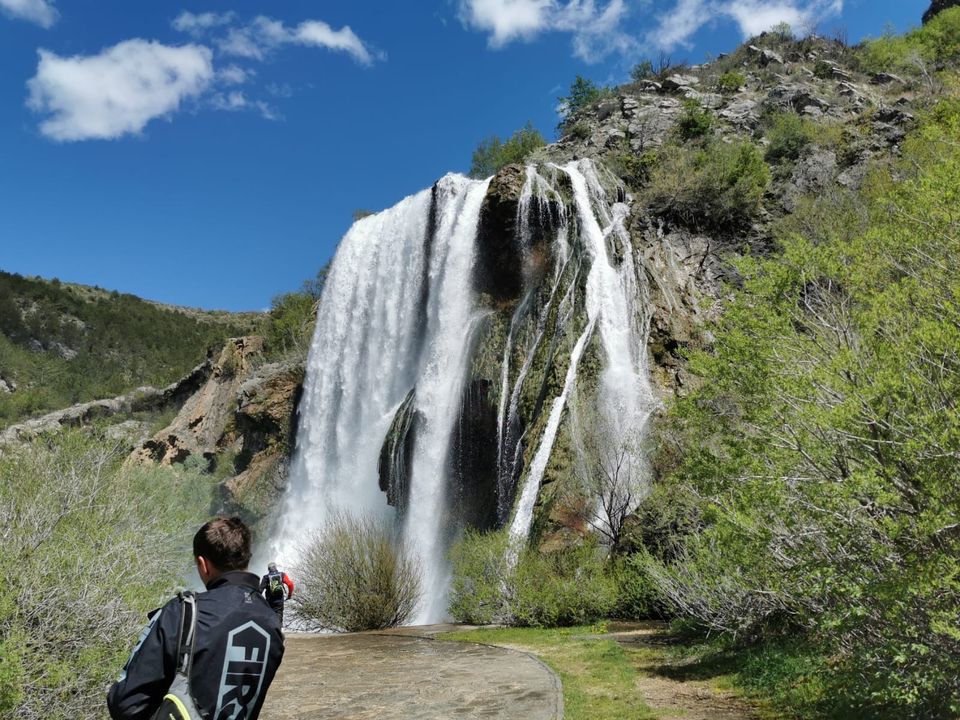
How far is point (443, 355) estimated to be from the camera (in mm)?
25969

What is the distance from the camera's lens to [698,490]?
11.9 meters

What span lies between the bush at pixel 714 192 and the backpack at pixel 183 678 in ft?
102

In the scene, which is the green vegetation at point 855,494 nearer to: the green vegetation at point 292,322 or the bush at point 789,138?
the bush at point 789,138

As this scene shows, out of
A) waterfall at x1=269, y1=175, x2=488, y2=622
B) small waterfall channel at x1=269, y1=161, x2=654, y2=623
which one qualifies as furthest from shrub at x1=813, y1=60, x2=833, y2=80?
waterfall at x1=269, y1=175, x2=488, y2=622

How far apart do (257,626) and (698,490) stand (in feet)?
33.5

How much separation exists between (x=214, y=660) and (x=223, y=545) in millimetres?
507

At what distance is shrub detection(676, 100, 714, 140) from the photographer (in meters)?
37.9

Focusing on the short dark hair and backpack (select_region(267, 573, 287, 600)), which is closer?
the short dark hair

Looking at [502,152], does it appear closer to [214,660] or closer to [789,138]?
[789,138]

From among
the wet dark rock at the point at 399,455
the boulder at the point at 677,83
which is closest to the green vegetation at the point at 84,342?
the boulder at the point at 677,83

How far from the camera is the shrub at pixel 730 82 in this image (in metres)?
43.3

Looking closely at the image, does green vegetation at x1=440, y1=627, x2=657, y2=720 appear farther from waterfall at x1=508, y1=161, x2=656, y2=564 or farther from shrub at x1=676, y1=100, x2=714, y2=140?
shrub at x1=676, y1=100, x2=714, y2=140

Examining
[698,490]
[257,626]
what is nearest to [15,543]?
[257,626]

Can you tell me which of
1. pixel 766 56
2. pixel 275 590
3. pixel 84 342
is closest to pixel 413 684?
pixel 275 590
